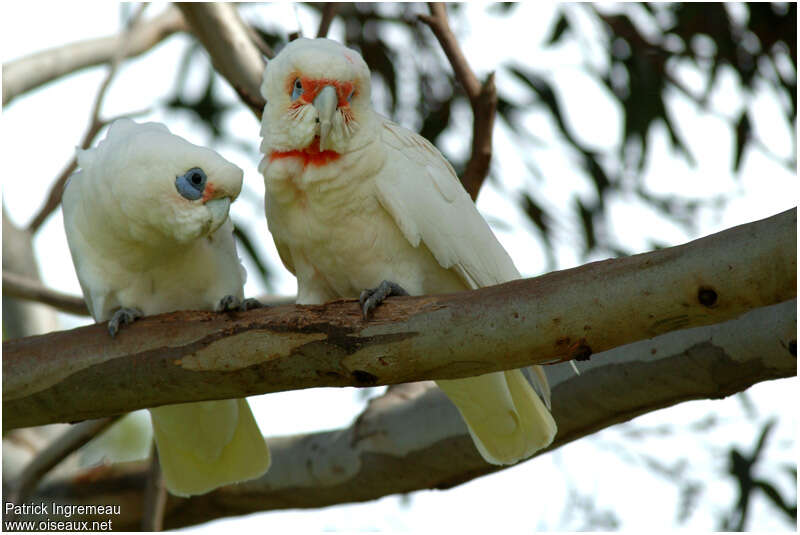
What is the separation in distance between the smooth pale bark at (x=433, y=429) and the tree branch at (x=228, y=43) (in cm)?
119

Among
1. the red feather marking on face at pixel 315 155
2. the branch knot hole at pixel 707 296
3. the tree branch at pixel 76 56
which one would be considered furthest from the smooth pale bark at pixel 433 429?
the tree branch at pixel 76 56

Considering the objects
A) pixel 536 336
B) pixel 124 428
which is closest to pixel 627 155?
pixel 536 336

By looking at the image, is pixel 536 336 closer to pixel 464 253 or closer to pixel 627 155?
pixel 464 253

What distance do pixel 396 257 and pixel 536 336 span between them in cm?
64

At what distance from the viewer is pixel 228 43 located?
10.4 feet

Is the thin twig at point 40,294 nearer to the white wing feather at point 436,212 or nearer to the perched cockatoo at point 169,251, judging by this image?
the perched cockatoo at point 169,251

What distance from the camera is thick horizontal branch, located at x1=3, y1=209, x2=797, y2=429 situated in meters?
1.56

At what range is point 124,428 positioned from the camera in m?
5.15

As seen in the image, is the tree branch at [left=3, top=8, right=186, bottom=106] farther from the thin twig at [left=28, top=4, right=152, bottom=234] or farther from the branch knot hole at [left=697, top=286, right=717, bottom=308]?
the branch knot hole at [left=697, top=286, right=717, bottom=308]

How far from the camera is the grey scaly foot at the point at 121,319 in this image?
2.04 metres

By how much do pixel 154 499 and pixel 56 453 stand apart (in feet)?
1.15

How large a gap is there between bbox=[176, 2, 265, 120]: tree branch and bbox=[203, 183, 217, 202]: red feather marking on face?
3.83 feet

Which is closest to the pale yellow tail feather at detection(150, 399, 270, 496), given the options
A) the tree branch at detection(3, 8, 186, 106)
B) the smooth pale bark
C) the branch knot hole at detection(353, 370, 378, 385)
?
the smooth pale bark

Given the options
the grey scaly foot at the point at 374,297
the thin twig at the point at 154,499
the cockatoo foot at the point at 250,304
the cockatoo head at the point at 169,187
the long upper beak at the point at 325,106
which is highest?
the long upper beak at the point at 325,106
